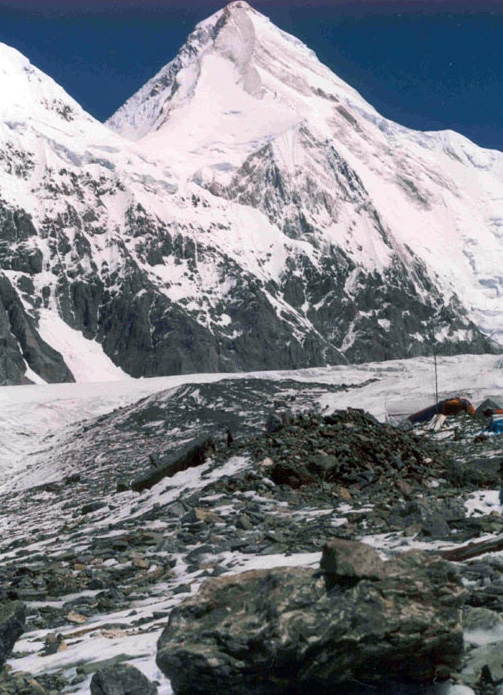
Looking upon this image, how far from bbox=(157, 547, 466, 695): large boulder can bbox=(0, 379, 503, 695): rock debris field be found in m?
0.01

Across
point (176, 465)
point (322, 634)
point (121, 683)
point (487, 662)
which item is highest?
point (322, 634)

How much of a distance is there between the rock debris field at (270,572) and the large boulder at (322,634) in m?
0.01

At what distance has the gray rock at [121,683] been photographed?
20.9 feet

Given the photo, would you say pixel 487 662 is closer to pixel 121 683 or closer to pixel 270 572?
pixel 270 572

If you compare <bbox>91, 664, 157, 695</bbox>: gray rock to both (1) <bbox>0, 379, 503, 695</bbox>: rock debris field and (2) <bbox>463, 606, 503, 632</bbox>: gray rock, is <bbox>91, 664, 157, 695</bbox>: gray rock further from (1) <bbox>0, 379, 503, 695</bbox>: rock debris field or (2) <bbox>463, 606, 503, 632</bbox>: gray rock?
(2) <bbox>463, 606, 503, 632</bbox>: gray rock

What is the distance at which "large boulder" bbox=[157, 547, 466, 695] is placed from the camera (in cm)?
573

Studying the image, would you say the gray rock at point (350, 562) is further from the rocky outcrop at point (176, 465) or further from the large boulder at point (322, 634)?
the rocky outcrop at point (176, 465)

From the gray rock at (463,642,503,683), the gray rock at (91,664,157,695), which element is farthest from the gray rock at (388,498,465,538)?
the gray rock at (91,664,157,695)

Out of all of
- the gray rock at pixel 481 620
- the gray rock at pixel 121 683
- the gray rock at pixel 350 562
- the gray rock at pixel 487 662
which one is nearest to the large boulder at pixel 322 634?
the gray rock at pixel 350 562

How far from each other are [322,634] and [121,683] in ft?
5.61

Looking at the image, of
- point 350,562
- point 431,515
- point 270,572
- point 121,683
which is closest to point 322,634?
point 350,562

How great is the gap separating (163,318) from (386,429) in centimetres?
17936

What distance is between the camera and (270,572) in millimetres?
6434

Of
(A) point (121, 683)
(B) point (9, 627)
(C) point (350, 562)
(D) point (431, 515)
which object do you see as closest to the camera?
(C) point (350, 562)
